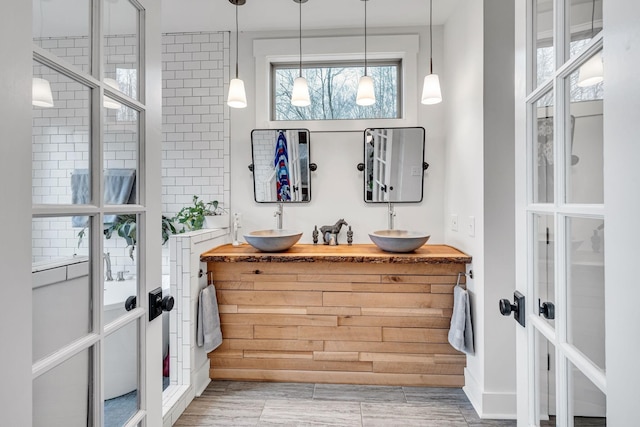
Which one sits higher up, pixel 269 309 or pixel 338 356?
pixel 269 309

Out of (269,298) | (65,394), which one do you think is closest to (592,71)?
(65,394)

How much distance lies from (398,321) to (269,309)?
929 millimetres

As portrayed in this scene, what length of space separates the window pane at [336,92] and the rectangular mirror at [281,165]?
0.77ft

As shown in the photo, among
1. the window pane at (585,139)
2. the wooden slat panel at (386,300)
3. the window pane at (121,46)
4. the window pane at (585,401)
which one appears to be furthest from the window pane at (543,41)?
the wooden slat panel at (386,300)

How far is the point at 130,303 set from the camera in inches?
40.9

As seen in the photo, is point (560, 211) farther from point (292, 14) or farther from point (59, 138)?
point (292, 14)

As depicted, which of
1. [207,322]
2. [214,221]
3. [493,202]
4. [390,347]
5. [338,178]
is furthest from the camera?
[338,178]

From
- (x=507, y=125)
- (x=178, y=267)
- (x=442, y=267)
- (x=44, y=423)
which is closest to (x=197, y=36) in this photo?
(x=178, y=267)

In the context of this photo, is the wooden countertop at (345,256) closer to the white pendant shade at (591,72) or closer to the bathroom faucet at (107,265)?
the bathroom faucet at (107,265)

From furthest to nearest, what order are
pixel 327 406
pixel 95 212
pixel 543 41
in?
1. pixel 327 406
2. pixel 543 41
3. pixel 95 212

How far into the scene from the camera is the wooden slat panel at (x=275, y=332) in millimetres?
2352

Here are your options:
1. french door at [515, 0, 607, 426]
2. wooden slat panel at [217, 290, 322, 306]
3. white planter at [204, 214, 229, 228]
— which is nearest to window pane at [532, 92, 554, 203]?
french door at [515, 0, 607, 426]

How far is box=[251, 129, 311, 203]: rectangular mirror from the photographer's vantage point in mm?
2818

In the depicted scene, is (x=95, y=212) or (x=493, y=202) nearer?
(x=95, y=212)
